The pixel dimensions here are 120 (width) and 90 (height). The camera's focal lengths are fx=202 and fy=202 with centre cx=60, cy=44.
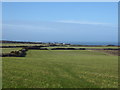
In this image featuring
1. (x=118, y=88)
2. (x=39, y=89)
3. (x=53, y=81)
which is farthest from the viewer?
(x=53, y=81)

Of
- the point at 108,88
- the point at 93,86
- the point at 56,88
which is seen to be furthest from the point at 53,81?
the point at 108,88

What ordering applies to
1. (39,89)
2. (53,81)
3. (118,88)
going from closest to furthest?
1. (39,89)
2. (118,88)
3. (53,81)

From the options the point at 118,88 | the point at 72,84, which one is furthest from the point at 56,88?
the point at 118,88

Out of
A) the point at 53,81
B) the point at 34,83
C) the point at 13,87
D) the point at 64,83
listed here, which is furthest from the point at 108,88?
the point at 13,87

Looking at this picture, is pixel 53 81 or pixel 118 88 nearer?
pixel 118 88

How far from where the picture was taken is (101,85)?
12.6 m

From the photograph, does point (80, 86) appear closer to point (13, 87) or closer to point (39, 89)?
point (39, 89)

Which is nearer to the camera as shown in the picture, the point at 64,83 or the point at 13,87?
the point at 13,87

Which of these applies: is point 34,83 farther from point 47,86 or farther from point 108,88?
point 108,88

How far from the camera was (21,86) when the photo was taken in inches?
455

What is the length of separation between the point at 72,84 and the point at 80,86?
23.5 inches

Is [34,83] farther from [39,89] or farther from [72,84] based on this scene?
[72,84]

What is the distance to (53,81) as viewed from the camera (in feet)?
43.2

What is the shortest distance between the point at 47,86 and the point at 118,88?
4219 mm
